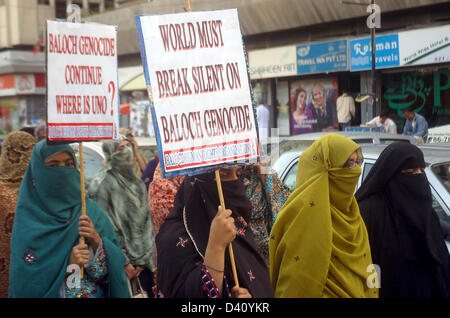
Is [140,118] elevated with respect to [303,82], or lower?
lower

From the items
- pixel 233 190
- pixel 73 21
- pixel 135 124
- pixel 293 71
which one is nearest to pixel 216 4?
pixel 293 71

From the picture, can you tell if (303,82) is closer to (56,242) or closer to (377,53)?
(377,53)

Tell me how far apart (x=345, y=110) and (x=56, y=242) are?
40.2ft

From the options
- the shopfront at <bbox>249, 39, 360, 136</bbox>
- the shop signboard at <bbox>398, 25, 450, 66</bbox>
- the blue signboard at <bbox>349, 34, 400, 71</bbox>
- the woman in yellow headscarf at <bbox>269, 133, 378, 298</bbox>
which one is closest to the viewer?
the woman in yellow headscarf at <bbox>269, 133, 378, 298</bbox>

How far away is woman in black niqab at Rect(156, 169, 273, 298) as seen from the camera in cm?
252

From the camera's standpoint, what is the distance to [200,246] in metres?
2.57

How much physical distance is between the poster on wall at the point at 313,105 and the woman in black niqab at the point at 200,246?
13096 mm

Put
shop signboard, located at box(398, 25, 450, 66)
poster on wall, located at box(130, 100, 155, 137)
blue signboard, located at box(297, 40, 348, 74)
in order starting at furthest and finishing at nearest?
poster on wall, located at box(130, 100, 155, 137) < blue signboard, located at box(297, 40, 348, 74) < shop signboard, located at box(398, 25, 450, 66)

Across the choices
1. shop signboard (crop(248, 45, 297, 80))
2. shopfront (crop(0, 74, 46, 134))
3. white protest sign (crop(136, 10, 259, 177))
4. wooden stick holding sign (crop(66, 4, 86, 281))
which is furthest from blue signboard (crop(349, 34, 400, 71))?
shopfront (crop(0, 74, 46, 134))

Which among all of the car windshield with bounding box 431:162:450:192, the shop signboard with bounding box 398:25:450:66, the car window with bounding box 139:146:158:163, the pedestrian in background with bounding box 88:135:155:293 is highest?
the shop signboard with bounding box 398:25:450:66

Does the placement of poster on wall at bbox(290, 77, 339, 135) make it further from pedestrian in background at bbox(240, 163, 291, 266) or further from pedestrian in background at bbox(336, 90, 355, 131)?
pedestrian in background at bbox(240, 163, 291, 266)

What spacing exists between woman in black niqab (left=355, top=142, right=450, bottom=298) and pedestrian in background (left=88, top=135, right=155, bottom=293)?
229cm

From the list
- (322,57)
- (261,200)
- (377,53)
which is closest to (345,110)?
(322,57)

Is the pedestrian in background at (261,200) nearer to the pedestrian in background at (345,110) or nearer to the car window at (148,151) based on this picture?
the car window at (148,151)
